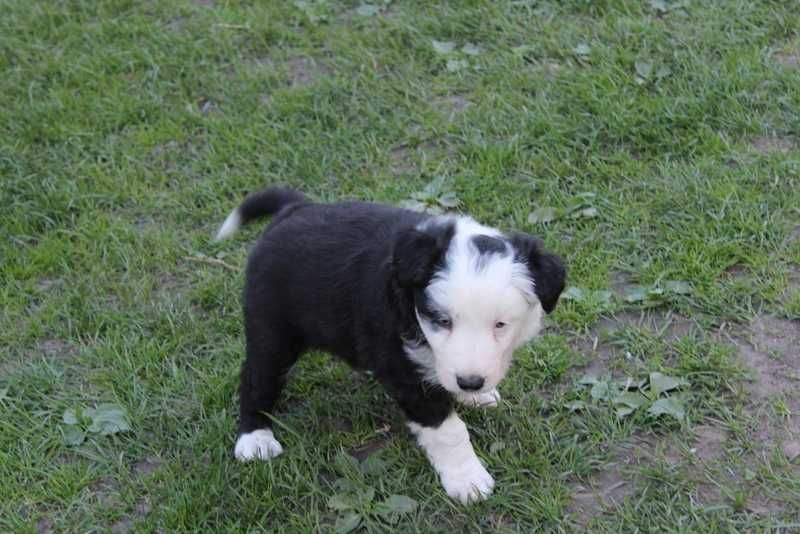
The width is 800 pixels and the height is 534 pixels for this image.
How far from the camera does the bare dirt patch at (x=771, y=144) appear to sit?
5.18 m

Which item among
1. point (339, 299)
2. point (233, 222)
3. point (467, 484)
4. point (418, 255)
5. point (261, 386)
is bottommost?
point (467, 484)

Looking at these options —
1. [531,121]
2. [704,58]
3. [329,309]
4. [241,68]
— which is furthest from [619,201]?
[241,68]

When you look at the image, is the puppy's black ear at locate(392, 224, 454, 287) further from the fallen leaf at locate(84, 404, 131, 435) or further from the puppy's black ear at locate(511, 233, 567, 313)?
the fallen leaf at locate(84, 404, 131, 435)

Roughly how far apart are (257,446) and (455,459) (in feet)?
2.52

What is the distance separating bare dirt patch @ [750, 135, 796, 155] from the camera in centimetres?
518

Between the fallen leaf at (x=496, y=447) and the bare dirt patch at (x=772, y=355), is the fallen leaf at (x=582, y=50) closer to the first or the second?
the bare dirt patch at (x=772, y=355)

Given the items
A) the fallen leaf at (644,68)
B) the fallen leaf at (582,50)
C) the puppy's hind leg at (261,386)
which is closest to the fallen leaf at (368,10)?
the fallen leaf at (582,50)

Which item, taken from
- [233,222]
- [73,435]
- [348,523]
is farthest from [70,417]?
[348,523]

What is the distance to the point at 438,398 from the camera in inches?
137

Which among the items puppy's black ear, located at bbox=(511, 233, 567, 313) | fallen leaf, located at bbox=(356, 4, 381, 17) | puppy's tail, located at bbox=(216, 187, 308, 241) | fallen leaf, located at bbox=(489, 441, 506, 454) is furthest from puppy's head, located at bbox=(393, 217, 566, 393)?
fallen leaf, located at bbox=(356, 4, 381, 17)

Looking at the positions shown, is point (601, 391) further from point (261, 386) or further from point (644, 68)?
point (644, 68)

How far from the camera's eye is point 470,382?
3102mm

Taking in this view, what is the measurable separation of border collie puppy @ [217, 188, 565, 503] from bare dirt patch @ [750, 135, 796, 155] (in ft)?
6.96

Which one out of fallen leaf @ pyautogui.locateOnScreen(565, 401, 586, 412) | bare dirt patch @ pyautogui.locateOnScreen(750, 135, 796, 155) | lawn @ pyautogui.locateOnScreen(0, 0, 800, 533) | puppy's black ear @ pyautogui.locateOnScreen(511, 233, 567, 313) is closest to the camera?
puppy's black ear @ pyautogui.locateOnScreen(511, 233, 567, 313)
